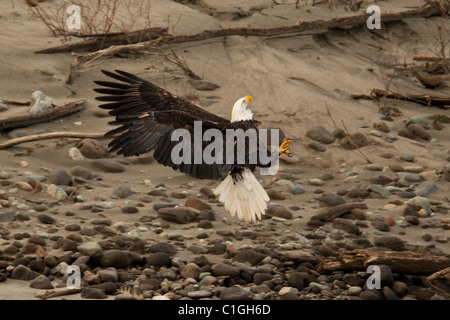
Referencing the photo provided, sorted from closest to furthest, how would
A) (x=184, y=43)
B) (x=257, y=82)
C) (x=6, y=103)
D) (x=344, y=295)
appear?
(x=344, y=295) → (x=6, y=103) → (x=257, y=82) → (x=184, y=43)

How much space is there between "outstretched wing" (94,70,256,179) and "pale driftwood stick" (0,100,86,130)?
1589mm

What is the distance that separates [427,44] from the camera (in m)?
8.65

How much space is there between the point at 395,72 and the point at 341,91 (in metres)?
0.82

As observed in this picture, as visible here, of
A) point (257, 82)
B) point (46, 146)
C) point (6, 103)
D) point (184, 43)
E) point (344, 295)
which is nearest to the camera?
point (344, 295)

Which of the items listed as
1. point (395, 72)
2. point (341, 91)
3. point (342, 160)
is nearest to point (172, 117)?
point (342, 160)

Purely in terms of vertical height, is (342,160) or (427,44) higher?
(427,44)

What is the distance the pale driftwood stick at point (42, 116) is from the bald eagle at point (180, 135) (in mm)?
1525

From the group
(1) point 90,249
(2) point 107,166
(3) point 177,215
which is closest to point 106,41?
(2) point 107,166

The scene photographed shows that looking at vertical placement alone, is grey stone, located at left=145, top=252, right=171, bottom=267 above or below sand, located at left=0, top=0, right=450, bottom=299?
below

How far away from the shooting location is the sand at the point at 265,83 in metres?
6.01

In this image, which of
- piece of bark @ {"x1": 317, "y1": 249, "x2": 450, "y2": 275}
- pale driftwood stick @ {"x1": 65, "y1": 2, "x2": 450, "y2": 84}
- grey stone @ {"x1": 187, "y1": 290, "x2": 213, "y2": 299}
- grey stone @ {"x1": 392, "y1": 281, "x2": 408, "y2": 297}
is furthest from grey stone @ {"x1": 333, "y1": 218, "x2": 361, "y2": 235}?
pale driftwood stick @ {"x1": 65, "y1": 2, "x2": 450, "y2": 84}

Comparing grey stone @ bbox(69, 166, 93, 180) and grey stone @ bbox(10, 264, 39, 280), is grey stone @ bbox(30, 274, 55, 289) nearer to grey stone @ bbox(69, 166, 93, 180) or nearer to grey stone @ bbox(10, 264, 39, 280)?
grey stone @ bbox(10, 264, 39, 280)

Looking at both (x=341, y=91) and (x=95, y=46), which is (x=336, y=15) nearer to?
(x=341, y=91)

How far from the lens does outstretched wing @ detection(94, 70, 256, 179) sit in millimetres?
4777
